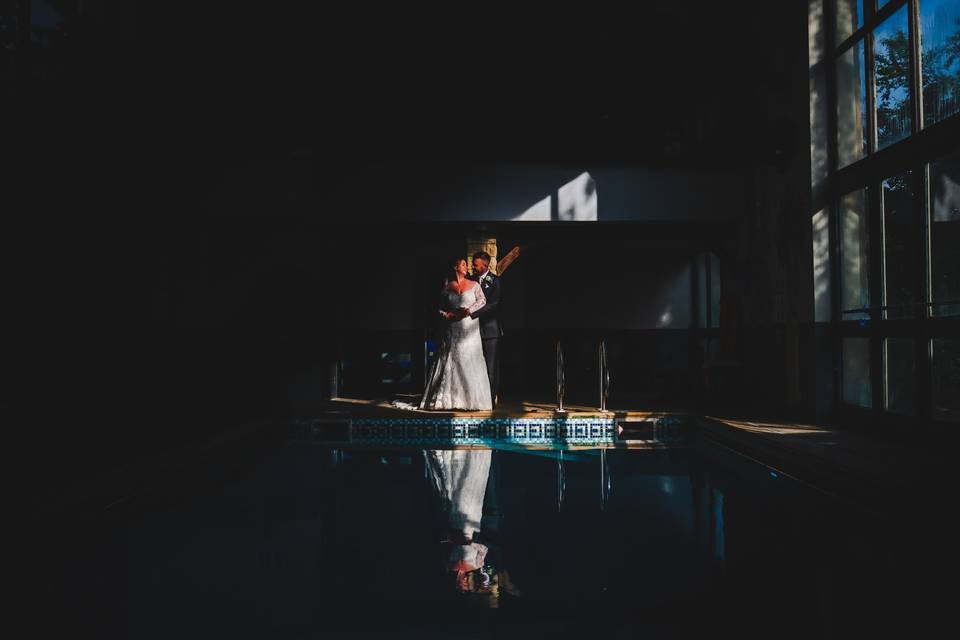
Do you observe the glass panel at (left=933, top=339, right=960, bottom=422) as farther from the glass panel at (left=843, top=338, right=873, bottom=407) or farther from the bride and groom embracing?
the bride and groom embracing

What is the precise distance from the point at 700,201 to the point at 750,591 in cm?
Result: 604

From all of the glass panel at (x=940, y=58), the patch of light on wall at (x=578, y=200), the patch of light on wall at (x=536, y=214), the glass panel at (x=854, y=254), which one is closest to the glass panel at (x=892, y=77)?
the glass panel at (x=940, y=58)

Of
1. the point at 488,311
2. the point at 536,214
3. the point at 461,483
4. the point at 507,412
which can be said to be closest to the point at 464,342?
the point at 488,311

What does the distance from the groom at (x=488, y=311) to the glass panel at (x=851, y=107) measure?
3.54m

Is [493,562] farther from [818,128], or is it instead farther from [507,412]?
[818,128]

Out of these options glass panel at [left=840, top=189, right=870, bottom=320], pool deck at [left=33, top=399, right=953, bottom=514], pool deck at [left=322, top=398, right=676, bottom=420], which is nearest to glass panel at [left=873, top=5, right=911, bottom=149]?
glass panel at [left=840, top=189, right=870, bottom=320]

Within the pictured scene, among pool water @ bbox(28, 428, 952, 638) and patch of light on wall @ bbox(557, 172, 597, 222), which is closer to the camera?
pool water @ bbox(28, 428, 952, 638)

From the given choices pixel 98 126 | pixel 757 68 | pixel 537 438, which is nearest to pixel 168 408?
pixel 98 126

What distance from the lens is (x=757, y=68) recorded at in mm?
7262

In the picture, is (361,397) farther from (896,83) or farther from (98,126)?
(896,83)

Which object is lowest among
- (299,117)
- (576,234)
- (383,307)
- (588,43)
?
(383,307)

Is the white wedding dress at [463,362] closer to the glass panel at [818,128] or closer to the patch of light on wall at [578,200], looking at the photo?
the patch of light on wall at [578,200]

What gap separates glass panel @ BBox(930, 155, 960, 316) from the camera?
4.40 meters

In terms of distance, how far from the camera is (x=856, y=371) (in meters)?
5.72
